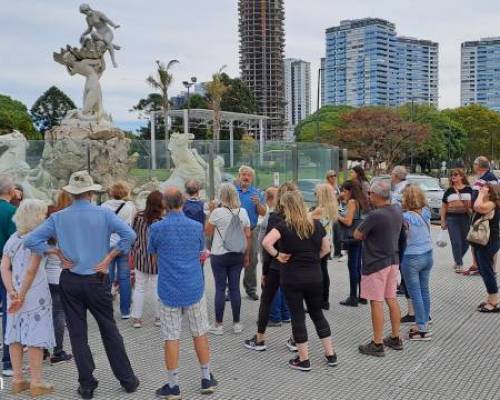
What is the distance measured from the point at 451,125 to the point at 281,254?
69020mm

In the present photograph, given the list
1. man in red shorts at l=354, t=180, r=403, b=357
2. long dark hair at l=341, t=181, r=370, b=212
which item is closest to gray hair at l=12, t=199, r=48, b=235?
man in red shorts at l=354, t=180, r=403, b=357

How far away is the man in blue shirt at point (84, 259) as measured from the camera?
4727 millimetres

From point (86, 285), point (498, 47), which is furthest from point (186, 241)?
point (498, 47)

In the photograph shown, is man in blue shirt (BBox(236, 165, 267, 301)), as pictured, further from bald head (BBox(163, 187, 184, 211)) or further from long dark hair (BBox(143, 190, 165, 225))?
bald head (BBox(163, 187, 184, 211))

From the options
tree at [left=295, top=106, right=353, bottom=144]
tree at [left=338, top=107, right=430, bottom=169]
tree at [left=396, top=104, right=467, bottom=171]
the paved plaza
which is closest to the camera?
the paved plaza

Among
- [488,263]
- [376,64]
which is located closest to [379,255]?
[488,263]

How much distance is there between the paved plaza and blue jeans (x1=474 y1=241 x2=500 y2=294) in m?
0.40

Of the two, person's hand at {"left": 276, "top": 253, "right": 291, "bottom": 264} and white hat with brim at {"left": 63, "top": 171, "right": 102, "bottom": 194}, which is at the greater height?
white hat with brim at {"left": 63, "top": 171, "right": 102, "bottom": 194}

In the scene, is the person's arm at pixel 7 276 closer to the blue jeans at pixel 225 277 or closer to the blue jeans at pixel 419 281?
the blue jeans at pixel 225 277

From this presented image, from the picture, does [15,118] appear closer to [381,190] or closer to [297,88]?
[381,190]

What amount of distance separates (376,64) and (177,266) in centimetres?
12470

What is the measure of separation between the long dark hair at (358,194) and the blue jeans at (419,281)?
123cm

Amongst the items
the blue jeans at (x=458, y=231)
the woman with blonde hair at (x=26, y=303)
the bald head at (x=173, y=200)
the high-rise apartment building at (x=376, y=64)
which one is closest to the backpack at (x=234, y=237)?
the bald head at (x=173, y=200)

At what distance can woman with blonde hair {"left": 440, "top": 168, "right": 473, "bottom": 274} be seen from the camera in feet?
31.6
